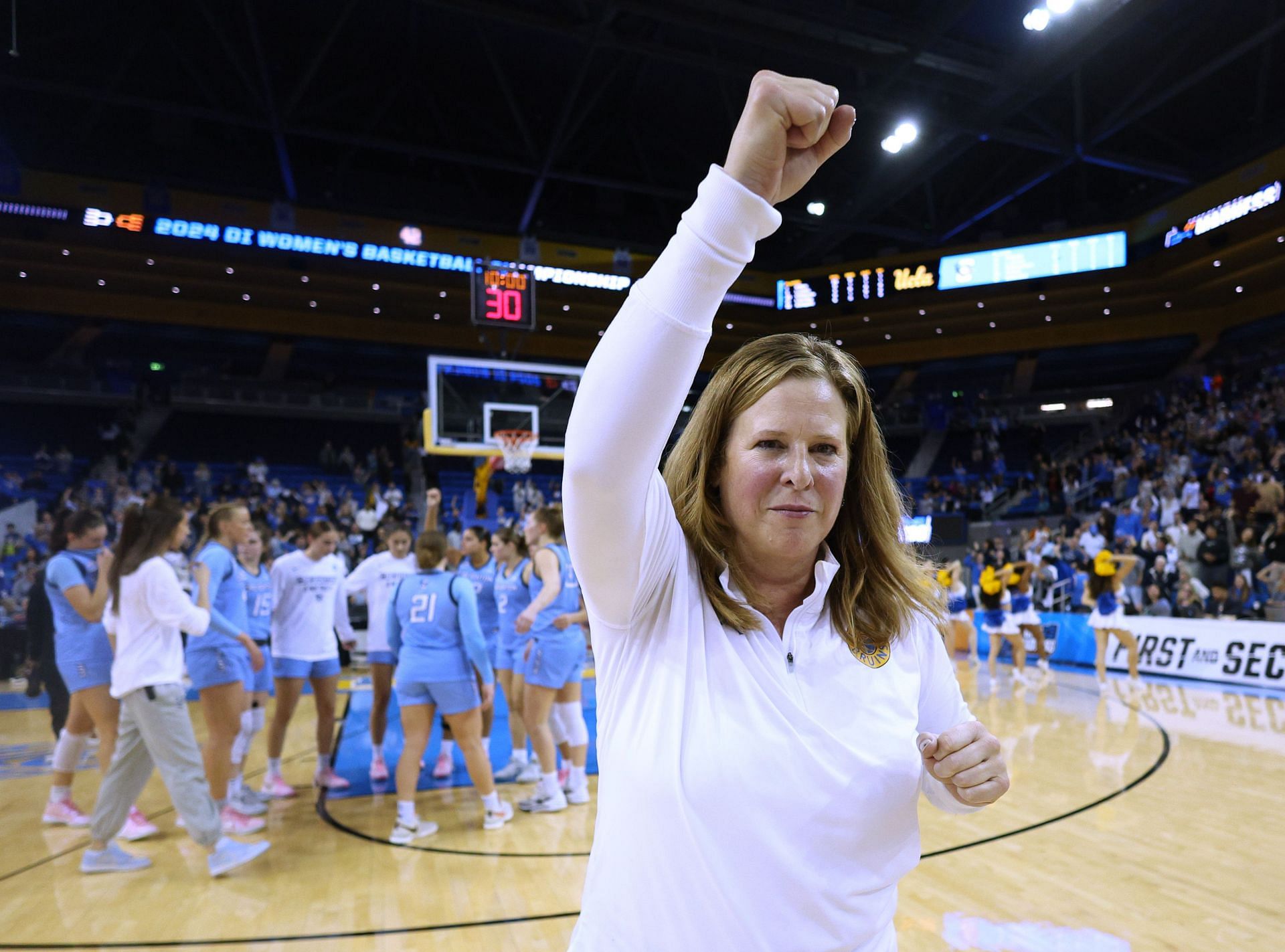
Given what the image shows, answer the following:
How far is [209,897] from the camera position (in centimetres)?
402

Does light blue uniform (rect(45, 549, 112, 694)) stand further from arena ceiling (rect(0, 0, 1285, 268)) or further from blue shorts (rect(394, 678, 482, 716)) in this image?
arena ceiling (rect(0, 0, 1285, 268))

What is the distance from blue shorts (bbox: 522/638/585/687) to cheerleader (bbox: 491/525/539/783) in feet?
2.09

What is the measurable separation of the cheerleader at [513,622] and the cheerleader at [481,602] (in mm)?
150

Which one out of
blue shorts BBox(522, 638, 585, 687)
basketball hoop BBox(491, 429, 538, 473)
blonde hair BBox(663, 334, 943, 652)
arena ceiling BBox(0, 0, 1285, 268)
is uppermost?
arena ceiling BBox(0, 0, 1285, 268)

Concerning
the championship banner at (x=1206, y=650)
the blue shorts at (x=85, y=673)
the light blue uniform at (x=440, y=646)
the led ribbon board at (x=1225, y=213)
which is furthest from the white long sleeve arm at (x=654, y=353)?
the led ribbon board at (x=1225, y=213)

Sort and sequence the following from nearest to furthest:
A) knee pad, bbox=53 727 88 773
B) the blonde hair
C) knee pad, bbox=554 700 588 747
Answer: the blonde hair < knee pad, bbox=53 727 88 773 < knee pad, bbox=554 700 588 747

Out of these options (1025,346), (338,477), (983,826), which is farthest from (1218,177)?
(338,477)

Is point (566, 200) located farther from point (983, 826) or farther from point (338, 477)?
point (983, 826)

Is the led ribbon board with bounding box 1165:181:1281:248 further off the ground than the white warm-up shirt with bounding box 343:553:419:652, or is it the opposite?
the led ribbon board with bounding box 1165:181:1281:248

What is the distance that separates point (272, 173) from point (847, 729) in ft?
71.3

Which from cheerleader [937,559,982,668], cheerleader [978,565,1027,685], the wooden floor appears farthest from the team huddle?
cheerleader [937,559,982,668]

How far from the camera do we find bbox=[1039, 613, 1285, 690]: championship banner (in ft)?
30.2

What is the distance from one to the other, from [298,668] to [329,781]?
0.90 metres

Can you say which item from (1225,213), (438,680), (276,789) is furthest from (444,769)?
(1225,213)
